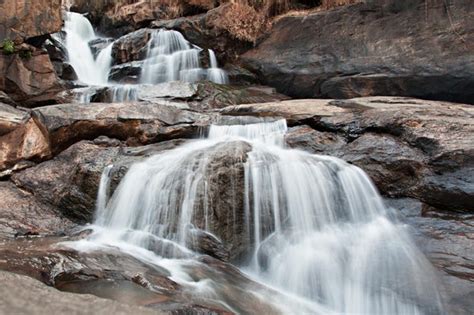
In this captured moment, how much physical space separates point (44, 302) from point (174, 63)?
9176 millimetres

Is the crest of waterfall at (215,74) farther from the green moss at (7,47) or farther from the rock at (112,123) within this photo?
the green moss at (7,47)

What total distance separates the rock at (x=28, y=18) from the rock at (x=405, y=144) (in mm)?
5925

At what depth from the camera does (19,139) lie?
5.90m

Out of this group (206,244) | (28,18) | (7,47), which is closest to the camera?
(206,244)

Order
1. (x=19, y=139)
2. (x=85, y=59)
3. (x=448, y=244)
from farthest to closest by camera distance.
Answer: (x=85, y=59), (x=19, y=139), (x=448, y=244)

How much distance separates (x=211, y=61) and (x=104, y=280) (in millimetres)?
8705

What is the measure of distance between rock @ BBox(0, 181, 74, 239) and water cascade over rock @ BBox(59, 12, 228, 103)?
4.87 m

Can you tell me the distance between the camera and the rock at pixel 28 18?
323 inches

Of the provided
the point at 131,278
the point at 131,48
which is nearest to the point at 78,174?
the point at 131,278

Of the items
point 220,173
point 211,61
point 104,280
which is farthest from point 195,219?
point 211,61

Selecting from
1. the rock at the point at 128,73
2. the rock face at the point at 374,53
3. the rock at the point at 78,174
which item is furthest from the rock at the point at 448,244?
the rock at the point at 128,73

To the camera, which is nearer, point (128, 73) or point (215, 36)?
point (128, 73)

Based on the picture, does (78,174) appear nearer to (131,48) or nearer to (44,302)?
(44,302)

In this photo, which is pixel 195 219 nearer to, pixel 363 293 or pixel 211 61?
pixel 363 293
